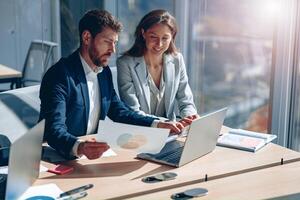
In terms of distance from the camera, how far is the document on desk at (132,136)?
1.72 metres

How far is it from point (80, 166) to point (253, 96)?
1876 mm

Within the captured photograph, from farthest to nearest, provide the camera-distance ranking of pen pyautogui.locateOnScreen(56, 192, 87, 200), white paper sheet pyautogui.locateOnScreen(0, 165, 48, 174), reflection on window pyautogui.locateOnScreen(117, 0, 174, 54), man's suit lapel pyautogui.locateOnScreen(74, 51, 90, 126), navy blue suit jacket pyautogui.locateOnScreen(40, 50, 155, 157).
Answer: reflection on window pyautogui.locateOnScreen(117, 0, 174, 54) < man's suit lapel pyautogui.locateOnScreen(74, 51, 90, 126) < navy blue suit jacket pyautogui.locateOnScreen(40, 50, 155, 157) < white paper sheet pyautogui.locateOnScreen(0, 165, 48, 174) < pen pyautogui.locateOnScreen(56, 192, 87, 200)

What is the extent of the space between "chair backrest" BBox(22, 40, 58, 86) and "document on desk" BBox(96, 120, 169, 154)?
2.35m

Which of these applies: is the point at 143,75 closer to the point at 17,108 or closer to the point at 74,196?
the point at 17,108

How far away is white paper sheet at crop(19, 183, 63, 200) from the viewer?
4.82 feet

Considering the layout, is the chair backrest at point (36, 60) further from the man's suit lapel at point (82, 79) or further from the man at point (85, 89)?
the man's suit lapel at point (82, 79)

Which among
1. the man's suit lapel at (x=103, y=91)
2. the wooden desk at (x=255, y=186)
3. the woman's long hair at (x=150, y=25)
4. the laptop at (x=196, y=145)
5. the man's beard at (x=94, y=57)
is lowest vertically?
the wooden desk at (x=255, y=186)

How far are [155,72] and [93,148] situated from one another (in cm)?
102

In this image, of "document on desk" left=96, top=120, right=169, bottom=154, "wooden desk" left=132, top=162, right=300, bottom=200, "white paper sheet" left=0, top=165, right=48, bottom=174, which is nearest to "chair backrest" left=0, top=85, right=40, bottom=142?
"white paper sheet" left=0, top=165, right=48, bottom=174

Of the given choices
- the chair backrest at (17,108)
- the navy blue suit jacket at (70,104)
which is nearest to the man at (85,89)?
the navy blue suit jacket at (70,104)

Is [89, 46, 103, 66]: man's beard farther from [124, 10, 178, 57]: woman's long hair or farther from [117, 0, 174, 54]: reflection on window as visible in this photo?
[117, 0, 174, 54]: reflection on window

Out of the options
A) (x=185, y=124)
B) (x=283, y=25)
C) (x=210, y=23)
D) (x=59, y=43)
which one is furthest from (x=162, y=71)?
(x=59, y=43)

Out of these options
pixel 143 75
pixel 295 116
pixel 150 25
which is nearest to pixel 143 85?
pixel 143 75

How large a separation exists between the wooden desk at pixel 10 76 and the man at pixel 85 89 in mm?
1564
